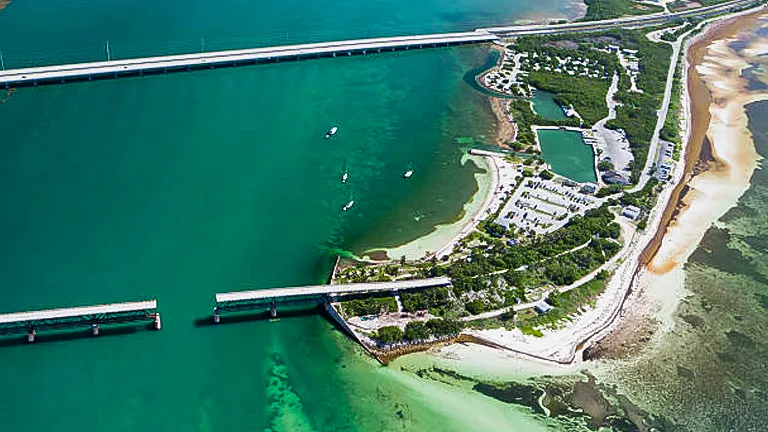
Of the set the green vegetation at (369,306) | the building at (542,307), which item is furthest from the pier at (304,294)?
the building at (542,307)

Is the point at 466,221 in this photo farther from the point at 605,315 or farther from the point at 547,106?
the point at 547,106

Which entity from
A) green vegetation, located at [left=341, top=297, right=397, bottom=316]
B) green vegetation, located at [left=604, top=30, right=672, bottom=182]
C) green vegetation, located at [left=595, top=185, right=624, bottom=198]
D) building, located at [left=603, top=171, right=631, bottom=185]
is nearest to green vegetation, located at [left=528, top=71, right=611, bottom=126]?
green vegetation, located at [left=604, top=30, right=672, bottom=182]

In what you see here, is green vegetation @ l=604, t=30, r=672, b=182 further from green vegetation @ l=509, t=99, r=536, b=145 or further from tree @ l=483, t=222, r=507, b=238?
tree @ l=483, t=222, r=507, b=238

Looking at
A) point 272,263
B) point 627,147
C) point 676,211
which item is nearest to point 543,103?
point 627,147

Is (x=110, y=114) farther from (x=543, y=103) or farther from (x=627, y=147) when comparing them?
(x=627, y=147)

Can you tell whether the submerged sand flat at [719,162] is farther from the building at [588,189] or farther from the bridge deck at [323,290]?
the bridge deck at [323,290]
